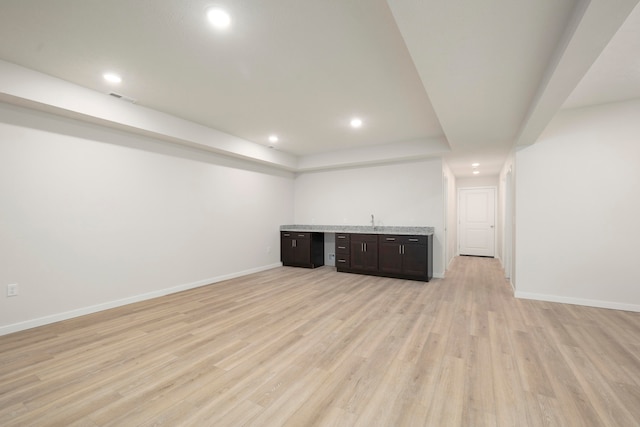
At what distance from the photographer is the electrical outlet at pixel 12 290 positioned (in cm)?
278

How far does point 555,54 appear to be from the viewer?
2.04 m

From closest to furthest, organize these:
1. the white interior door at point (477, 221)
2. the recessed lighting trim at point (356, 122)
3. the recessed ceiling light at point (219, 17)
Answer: the recessed ceiling light at point (219, 17) < the recessed lighting trim at point (356, 122) < the white interior door at point (477, 221)

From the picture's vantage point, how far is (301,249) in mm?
6199

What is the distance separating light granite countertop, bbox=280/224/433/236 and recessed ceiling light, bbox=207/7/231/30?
4218 mm

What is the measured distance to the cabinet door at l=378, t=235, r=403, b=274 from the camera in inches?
199

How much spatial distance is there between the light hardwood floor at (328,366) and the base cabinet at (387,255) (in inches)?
50.1

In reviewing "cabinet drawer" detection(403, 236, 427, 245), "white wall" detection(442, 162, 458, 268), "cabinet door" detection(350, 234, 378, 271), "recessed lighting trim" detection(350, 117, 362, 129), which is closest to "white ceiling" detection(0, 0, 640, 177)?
"recessed lighting trim" detection(350, 117, 362, 129)

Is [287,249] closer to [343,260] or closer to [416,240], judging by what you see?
[343,260]

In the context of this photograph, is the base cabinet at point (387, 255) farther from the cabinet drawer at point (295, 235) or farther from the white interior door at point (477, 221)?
the white interior door at point (477, 221)

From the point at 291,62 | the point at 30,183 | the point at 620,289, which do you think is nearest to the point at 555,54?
the point at 291,62

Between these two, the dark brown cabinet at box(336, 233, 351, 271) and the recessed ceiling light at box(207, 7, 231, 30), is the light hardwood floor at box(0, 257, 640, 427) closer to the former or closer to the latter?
the dark brown cabinet at box(336, 233, 351, 271)

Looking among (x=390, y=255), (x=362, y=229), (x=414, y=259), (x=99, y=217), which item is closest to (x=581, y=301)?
(x=414, y=259)

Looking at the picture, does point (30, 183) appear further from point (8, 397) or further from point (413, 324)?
point (413, 324)

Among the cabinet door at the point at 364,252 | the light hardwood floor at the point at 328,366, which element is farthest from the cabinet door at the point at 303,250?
the light hardwood floor at the point at 328,366
